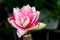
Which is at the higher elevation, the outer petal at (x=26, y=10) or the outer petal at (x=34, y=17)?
the outer petal at (x=26, y=10)

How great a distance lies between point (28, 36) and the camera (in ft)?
1.66

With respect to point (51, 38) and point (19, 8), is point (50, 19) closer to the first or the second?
point (51, 38)

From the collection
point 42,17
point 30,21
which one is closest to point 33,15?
point 30,21

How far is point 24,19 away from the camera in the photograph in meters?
0.48

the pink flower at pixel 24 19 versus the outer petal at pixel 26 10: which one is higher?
the outer petal at pixel 26 10

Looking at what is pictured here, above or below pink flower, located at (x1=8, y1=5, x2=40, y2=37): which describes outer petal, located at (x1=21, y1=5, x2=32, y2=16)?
above

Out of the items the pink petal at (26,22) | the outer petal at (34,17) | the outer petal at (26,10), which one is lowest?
the pink petal at (26,22)

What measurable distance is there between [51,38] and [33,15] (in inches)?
12.5

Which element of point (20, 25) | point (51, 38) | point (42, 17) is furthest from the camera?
point (42, 17)

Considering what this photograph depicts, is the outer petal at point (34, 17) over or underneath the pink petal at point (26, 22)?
over

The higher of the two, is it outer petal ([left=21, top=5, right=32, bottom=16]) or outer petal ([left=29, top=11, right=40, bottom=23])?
outer petal ([left=21, top=5, right=32, bottom=16])

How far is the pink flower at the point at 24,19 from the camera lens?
0.47 m

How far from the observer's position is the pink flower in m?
0.47

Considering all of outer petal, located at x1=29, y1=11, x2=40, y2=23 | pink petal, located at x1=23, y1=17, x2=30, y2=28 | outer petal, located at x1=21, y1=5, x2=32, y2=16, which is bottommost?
pink petal, located at x1=23, y1=17, x2=30, y2=28
